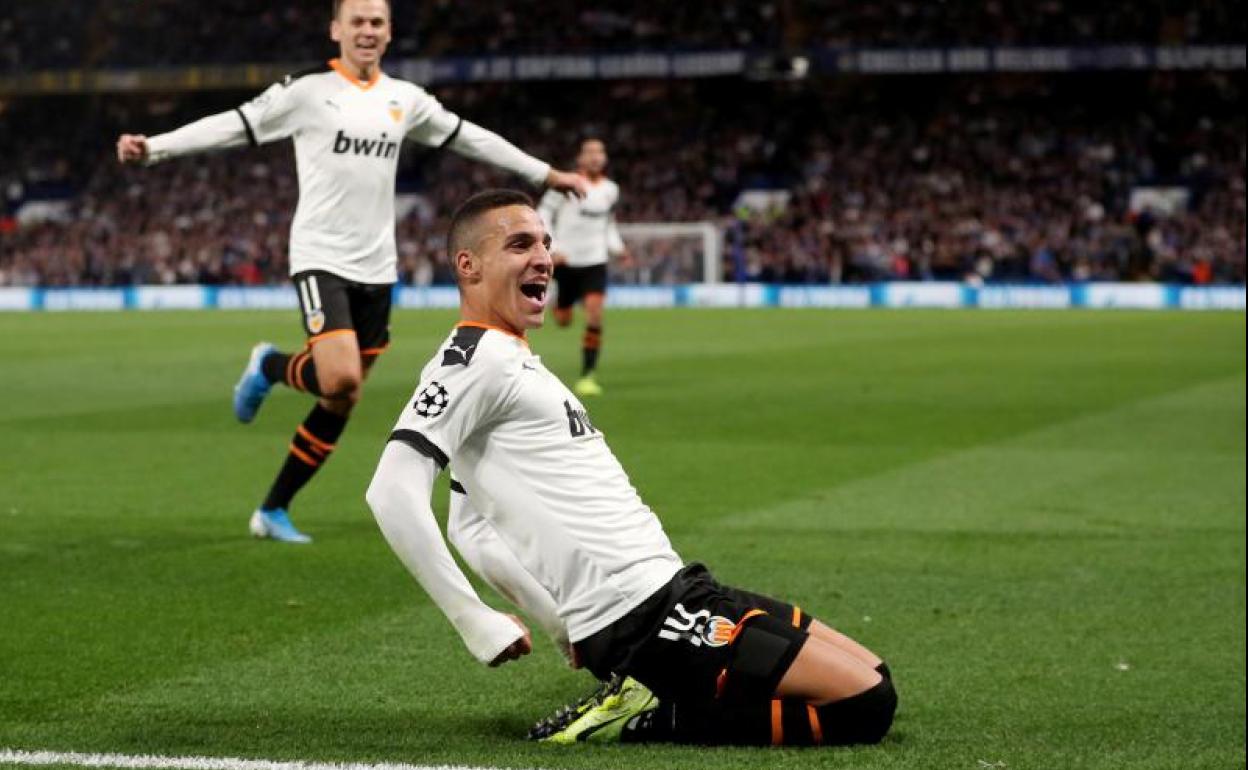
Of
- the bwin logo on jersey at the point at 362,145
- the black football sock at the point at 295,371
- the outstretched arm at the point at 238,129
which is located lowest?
the black football sock at the point at 295,371

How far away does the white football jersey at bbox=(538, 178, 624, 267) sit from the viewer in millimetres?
19828

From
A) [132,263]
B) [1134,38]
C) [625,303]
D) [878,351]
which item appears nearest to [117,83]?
[132,263]

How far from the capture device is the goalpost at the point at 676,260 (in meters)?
44.2

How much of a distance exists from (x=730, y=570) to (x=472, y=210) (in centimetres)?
386

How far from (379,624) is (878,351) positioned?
18725mm

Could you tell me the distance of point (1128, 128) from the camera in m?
48.5

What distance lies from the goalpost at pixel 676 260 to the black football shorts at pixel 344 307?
1364 inches

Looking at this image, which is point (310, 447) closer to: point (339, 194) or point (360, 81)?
point (339, 194)

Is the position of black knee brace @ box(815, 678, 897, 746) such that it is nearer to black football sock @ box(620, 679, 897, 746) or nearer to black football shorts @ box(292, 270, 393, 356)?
black football sock @ box(620, 679, 897, 746)

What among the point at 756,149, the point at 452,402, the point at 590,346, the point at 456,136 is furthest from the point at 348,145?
the point at 756,149

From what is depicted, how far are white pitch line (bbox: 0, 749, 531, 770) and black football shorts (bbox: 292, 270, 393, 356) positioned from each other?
13.4ft

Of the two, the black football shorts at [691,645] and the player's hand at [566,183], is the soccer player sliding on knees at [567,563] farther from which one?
the player's hand at [566,183]

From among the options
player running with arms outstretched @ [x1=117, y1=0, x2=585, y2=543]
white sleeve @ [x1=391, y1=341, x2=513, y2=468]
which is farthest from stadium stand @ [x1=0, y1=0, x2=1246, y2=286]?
white sleeve @ [x1=391, y1=341, x2=513, y2=468]

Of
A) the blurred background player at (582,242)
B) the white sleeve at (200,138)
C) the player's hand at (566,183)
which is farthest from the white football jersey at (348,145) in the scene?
the blurred background player at (582,242)
